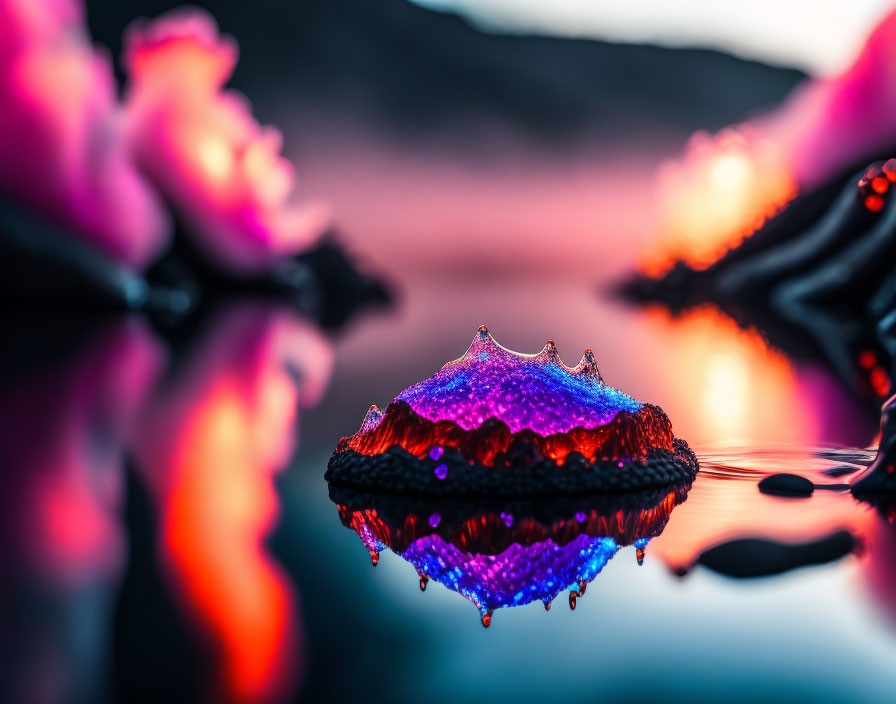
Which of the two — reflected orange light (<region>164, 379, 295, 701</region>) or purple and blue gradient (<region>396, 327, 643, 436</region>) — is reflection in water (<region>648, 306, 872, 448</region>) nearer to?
purple and blue gradient (<region>396, 327, 643, 436</region>)

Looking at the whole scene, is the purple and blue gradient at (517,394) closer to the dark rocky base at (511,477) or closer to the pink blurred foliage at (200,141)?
the dark rocky base at (511,477)

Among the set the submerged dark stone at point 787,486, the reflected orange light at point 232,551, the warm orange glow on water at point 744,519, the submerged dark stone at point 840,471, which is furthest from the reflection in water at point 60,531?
the submerged dark stone at point 840,471

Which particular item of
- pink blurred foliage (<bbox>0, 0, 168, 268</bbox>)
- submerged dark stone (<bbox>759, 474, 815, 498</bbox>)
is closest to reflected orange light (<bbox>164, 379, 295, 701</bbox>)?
submerged dark stone (<bbox>759, 474, 815, 498</bbox>)

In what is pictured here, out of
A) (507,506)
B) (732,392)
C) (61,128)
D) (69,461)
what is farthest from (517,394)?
(61,128)

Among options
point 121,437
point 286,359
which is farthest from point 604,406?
point 286,359

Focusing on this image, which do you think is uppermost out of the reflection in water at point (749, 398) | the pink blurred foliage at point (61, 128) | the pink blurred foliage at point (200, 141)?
the pink blurred foliage at point (200, 141)

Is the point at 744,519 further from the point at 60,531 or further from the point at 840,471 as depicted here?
the point at 60,531
